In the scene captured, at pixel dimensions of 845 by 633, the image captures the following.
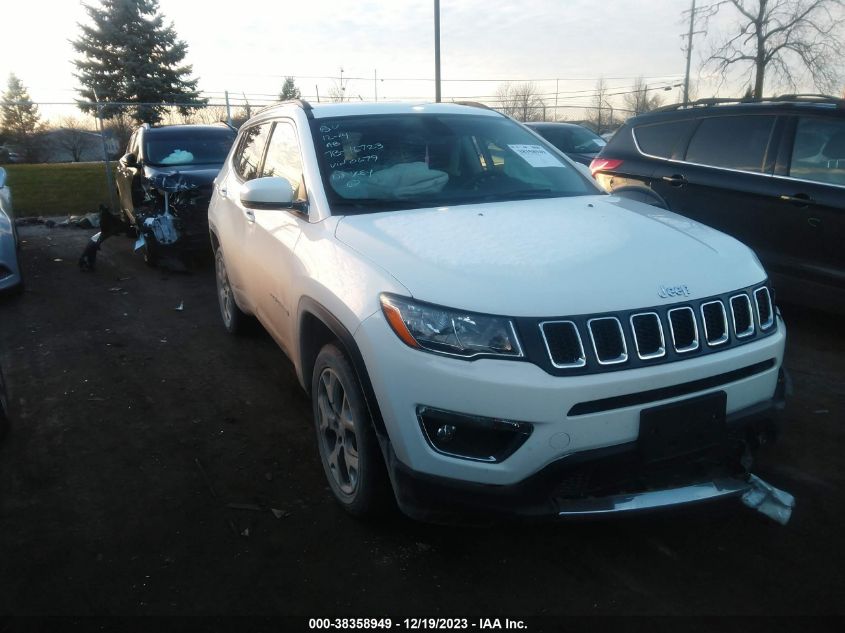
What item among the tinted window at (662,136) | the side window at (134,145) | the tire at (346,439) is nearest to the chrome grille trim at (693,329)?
the tire at (346,439)

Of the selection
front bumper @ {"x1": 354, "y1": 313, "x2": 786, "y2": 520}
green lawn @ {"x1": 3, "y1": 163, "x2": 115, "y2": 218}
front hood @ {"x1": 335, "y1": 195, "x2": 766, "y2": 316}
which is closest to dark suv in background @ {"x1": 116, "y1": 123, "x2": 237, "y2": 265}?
green lawn @ {"x1": 3, "y1": 163, "x2": 115, "y2": 218}

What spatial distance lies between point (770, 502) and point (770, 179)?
3.35 metres

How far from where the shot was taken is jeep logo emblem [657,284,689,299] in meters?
2.52

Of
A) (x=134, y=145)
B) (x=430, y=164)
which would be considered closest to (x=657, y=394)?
(x=430, y=164)

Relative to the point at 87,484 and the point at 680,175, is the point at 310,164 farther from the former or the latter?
the point at 680,175

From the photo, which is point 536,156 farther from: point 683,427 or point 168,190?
point 168,190

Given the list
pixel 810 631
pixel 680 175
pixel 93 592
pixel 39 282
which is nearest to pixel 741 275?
pixel 810 631

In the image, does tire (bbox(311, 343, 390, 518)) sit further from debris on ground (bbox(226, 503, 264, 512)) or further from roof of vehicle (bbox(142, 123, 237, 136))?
roof of vehicle (bbox(142, 123, 237, 136))

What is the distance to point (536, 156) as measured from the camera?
13.3 feet

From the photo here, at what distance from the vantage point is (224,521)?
3.17 meters

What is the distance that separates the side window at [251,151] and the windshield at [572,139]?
9.09m

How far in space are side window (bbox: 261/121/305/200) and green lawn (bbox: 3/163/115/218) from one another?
11.3 m

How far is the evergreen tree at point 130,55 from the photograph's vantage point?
38.9 metres

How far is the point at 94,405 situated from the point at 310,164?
2223 millimetres
